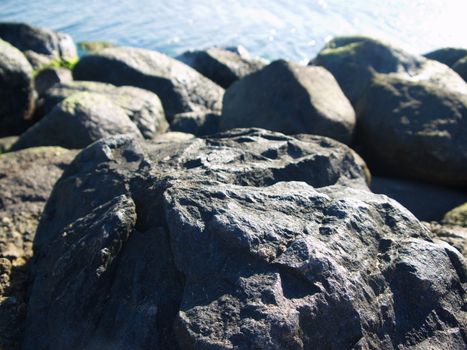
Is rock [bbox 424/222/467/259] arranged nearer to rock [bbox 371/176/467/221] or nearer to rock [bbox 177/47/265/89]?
rock [bbox 371/176/467/221]

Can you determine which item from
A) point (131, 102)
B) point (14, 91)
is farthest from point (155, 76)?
point (14, 91)

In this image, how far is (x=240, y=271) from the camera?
8.67 ft

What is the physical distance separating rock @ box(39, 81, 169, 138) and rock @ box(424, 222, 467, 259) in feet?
13.7

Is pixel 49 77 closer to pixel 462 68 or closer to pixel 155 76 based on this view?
pixel 155 76

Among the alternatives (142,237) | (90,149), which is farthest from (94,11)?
(142,237)

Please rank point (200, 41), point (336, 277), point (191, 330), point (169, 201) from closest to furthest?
1. point (191, 330)
2. point (336, 277)
3. point (169, 201)
4. point (200, 41)

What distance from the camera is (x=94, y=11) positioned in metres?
21.0

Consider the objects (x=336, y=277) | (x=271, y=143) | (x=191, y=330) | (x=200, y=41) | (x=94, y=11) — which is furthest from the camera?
(x=94, y=11)

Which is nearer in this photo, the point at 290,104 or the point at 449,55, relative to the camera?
the point at 290,104

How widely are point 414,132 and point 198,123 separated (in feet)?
10.2

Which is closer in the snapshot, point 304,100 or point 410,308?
point 410,308

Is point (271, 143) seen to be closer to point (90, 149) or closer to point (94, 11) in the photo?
point (90, 149)

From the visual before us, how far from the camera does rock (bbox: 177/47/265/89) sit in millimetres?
11117

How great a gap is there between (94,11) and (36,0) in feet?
10.3
